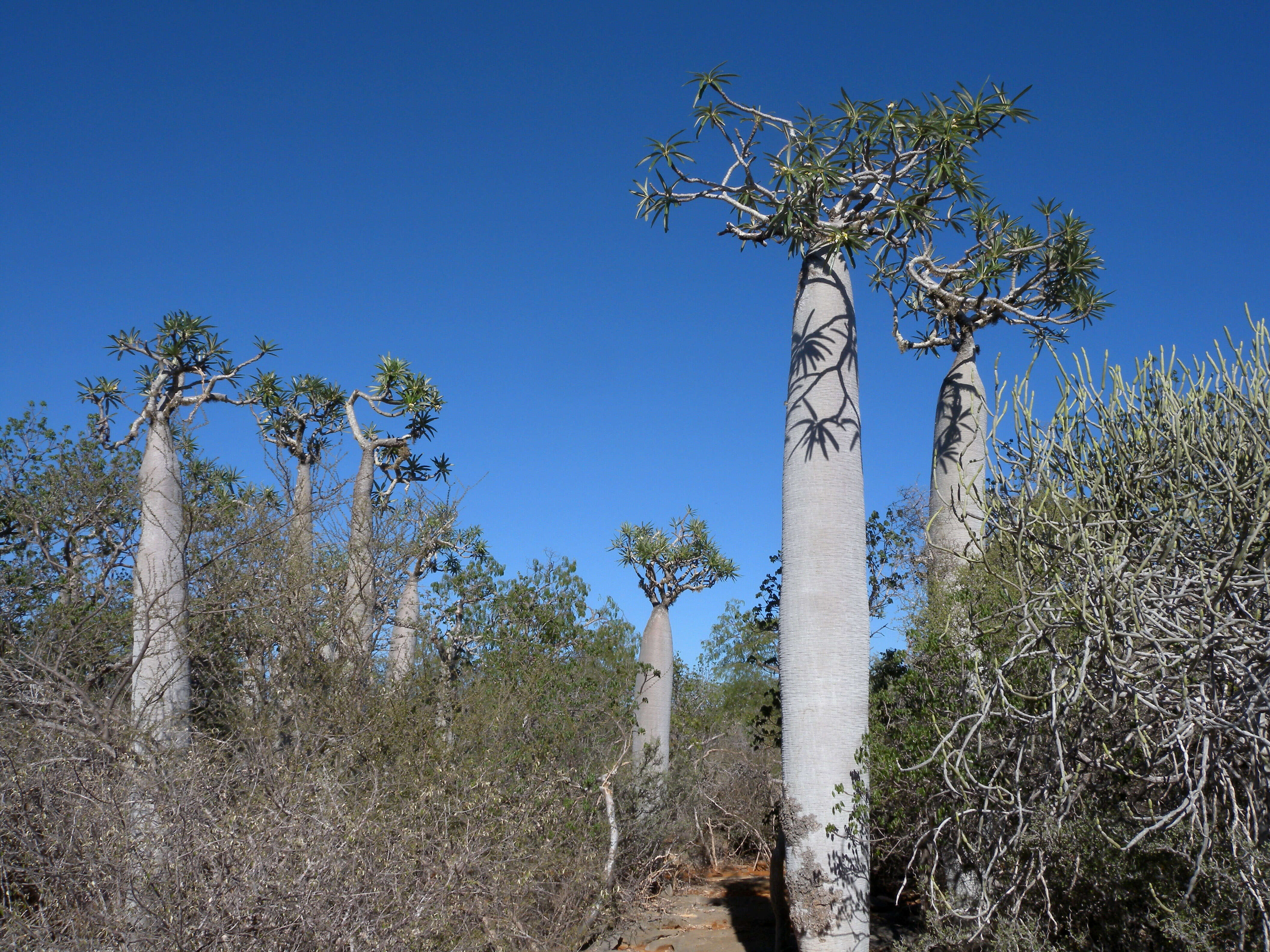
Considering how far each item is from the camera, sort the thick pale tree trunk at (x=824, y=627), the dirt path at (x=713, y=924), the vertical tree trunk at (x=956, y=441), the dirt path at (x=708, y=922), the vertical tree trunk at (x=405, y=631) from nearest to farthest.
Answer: the thick pale tree trunk at (x=824, y=627) → the dirt path at (x=713, y=924) → the dirt path at (x=708, y=922) → the vertical tree trunk at (x=956, y=441) → the vertical tree trunk at (x=405, y=631)

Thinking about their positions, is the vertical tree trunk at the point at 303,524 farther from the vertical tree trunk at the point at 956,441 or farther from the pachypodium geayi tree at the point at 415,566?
the vertical tree trunk at the point at 956,441

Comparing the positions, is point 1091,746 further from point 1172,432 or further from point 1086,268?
point 1086,268

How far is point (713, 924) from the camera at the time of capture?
760cm

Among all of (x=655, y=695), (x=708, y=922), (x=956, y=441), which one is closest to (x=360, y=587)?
(x=655, y=695)

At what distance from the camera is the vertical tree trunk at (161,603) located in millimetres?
6902

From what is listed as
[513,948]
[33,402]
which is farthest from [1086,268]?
[33,402]

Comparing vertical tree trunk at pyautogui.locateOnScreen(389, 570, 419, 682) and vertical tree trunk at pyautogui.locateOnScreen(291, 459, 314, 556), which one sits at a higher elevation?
vertical tree trunk at pyautogui.locateOnScreen(291, 459, 314, 556)

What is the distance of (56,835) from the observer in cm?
479

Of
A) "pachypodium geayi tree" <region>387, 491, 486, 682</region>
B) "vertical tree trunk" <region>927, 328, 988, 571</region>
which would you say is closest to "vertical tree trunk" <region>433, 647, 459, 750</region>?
"pachypodium geayi tree" <region>387, 491, 486, 682</region>

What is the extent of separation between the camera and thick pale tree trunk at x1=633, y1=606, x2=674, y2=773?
9867 millimetres

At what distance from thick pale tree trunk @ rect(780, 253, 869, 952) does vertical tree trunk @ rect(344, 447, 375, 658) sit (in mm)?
4164

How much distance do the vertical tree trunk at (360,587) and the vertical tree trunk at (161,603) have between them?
1.36 metres

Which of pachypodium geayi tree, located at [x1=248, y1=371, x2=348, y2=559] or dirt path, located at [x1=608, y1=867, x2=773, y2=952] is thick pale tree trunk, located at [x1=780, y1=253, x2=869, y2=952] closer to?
dirt path, located at [x1=608, y1=867, x2=773, y2=952]

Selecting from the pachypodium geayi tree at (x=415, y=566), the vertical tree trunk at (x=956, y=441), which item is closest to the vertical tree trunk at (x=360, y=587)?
the pachypodium geayi tree at (x=415, y=566)
